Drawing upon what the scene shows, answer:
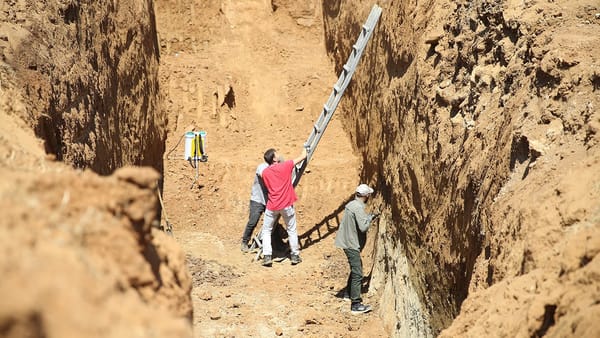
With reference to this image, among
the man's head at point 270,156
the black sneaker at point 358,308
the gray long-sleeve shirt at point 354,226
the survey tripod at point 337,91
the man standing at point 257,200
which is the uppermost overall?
the survey tripod at point 337,91

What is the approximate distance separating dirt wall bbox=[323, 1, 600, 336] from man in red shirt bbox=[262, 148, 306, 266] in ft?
4.42

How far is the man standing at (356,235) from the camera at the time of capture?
730cm

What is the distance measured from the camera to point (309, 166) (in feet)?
34.6

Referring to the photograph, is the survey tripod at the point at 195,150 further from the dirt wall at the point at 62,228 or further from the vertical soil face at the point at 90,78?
the dirt wall at the point at 62,228

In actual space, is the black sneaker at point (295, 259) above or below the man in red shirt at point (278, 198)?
below

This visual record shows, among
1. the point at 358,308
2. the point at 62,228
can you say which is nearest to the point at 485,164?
the point at 358,308

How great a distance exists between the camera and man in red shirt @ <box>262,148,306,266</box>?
861 centimetres

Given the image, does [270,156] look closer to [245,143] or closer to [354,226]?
[354,226]

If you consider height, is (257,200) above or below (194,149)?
below

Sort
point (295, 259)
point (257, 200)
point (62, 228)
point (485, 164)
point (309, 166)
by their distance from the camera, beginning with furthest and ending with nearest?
point (309, 166) < point (257, 200) < point (295, 259) < point (485, 164) < point (62, 228)

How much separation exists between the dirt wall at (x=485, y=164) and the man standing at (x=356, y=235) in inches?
14.2

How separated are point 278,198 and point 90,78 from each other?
3.04 meters

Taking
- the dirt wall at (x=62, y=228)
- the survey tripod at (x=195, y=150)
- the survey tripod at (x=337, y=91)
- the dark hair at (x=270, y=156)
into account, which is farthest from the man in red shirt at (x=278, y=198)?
the dirt wall at (x=62, y=228)

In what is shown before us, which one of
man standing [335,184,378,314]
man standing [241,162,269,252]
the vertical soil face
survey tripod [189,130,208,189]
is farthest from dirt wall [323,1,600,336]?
the vertical soil face
